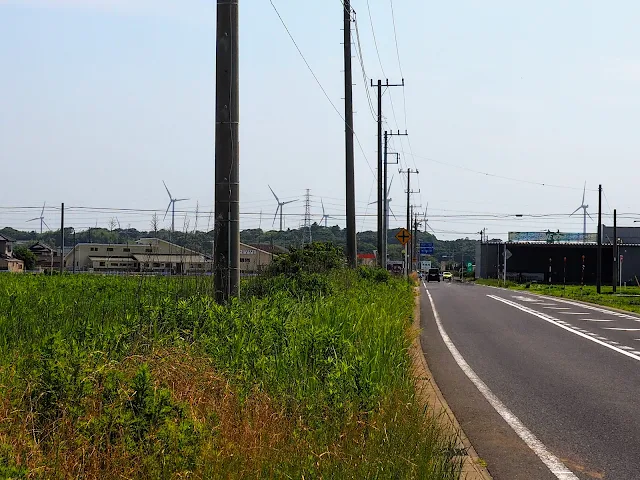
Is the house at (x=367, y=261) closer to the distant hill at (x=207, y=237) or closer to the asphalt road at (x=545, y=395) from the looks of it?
the distant hill at (x=207, y=237)

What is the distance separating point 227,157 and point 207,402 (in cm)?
480

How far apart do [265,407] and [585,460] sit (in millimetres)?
3096

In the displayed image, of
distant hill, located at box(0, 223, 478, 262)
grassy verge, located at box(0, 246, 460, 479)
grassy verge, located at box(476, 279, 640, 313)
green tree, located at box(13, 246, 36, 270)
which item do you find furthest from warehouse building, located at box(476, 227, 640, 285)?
grassy verge, located at box(0, 246, 460, 479)

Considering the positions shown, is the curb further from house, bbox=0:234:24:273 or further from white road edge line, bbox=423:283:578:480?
house, bbox=0:234:24:273

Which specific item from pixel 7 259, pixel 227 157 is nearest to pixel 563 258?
pixel 7 259

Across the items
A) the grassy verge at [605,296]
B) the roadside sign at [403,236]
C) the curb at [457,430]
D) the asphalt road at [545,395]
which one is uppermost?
the roadside sign at [403,236]

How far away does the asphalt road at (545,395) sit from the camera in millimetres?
7883

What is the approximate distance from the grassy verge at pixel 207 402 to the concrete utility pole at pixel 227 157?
775mm

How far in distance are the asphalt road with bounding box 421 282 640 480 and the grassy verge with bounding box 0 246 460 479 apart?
0.97 meters

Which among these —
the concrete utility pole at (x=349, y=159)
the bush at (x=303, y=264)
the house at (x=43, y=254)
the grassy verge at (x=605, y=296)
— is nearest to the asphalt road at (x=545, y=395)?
the bush at (x=303, y=264)

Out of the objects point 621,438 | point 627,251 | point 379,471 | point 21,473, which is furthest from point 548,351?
point 627,251

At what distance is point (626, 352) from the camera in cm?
1691

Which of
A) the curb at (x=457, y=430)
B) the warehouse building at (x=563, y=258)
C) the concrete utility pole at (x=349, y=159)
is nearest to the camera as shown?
the curb at (x=457, y=430)

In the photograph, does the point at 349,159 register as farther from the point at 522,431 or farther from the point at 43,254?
the point at 43,254
